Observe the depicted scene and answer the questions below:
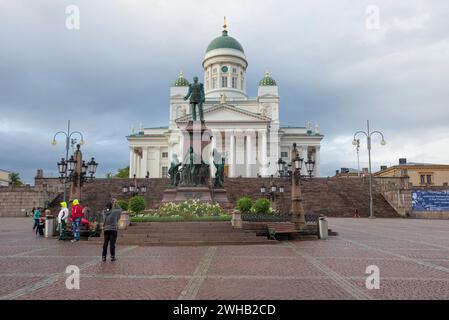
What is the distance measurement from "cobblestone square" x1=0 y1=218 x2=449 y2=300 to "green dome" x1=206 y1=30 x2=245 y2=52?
73.5m

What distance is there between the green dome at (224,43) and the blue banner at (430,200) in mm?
52479

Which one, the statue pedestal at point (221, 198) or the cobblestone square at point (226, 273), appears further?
the statue pedestal at point (221, 198)

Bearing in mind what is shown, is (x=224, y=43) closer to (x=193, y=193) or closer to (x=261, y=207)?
(x=261, y=207)

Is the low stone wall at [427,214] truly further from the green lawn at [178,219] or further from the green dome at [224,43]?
the green dome at [224,43]

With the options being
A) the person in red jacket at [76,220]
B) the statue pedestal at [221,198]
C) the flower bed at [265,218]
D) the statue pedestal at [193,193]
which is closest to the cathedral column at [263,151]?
the statue pedestal at [221,198]

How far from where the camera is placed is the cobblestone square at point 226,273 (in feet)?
22.4

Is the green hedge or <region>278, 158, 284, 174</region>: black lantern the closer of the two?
the green hedge

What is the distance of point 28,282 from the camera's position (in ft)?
25.5

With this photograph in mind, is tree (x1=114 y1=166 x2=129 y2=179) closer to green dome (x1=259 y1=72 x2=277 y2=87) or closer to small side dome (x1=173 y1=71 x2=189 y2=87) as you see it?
small side dome (x1=173 y1=71 x2=189 y2=87)

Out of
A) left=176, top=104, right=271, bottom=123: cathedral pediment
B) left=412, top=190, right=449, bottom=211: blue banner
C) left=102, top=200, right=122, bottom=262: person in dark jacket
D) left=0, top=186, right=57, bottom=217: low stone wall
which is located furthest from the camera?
left=176, top=104, right=271, bottom=123: cathedral pediment

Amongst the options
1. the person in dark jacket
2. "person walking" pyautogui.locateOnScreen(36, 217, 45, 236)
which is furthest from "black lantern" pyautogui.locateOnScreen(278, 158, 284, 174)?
the person in dark jacket

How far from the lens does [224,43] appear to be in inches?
3248

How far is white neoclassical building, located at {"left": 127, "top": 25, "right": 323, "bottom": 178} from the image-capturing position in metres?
69.4

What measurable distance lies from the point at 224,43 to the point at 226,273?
258 ft
